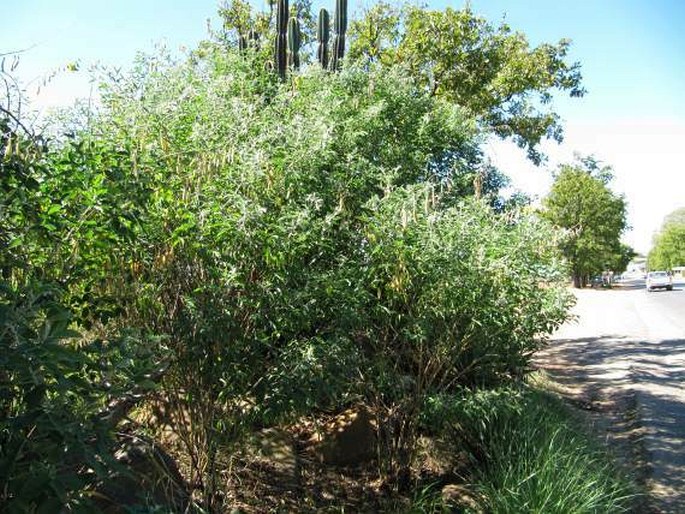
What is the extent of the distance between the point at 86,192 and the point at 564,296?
4.11 meters

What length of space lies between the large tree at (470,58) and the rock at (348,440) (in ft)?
32.6

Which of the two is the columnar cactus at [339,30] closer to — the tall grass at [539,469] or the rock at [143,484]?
the tall grass at [539,469]

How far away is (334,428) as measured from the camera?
6.47 m

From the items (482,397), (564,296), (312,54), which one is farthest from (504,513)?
(312,54)

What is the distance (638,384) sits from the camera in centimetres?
1055

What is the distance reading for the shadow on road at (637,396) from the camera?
6.47 metres

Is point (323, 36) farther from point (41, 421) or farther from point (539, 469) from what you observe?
point (41, 421)

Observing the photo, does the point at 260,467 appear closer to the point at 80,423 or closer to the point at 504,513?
the point at 504,513

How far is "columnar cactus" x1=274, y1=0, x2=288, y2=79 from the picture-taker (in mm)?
11189

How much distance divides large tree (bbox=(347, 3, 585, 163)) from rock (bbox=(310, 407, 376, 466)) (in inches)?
391

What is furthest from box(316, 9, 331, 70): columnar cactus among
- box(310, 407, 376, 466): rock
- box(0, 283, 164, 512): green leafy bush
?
box(0, 283, 164, 512): green leafy bush

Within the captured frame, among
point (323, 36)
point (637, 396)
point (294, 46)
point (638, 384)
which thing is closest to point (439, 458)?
point (637, 396)

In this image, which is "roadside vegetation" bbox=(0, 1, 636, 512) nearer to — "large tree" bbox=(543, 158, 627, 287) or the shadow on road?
the shadow on road

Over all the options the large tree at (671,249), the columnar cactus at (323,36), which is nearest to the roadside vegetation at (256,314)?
the columnar cactus at (323,36)
